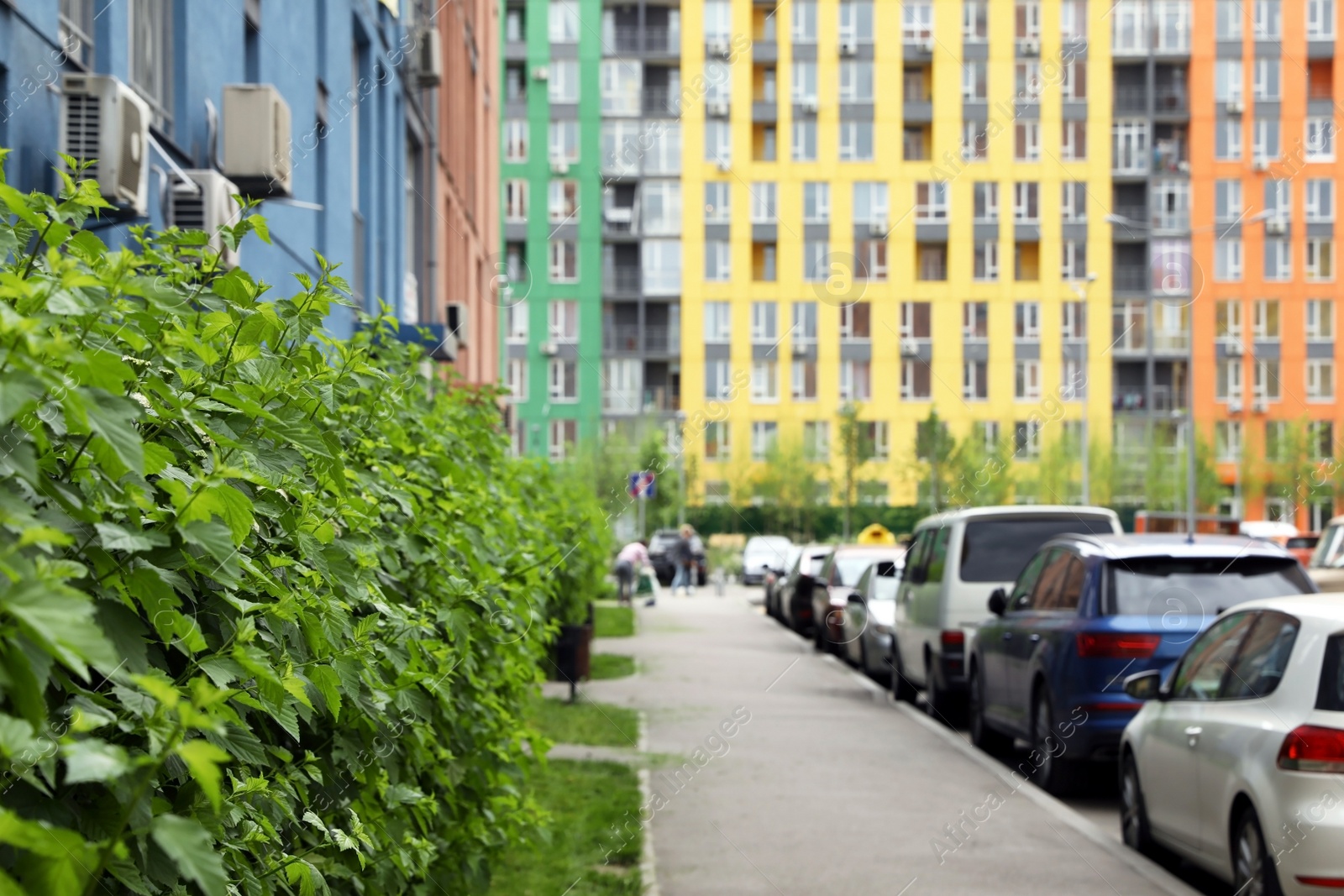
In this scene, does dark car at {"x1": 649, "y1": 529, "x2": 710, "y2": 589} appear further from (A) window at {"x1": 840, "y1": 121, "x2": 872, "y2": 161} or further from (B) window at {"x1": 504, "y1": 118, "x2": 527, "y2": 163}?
(B) window at {"x1": 504, "y1": 118, "x2": 527, "y2": 163}

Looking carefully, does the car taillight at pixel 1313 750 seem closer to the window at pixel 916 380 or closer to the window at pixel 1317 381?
the window at pixel 916 380

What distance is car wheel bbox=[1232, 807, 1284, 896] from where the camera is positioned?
6645 millimetres

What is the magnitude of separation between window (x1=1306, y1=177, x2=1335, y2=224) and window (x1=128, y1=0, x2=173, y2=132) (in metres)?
68.5

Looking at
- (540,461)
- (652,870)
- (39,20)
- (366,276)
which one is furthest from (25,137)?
(366,276)

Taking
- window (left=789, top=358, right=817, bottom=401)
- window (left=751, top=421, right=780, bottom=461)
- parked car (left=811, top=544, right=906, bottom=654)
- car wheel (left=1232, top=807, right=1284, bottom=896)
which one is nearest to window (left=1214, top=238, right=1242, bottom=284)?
window (left=789, top=358, right=817, bottom=401)

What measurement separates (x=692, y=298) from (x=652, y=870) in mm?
65731

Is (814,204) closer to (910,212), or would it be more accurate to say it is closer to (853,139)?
(853,139)

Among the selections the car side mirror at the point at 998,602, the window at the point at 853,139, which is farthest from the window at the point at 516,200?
the car side mirror at the point at 998,602

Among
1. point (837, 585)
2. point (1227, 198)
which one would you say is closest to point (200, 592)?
point (837, 585)

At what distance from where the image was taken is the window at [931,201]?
70.0 metres

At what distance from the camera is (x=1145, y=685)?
858cm

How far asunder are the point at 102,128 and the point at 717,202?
210 feet

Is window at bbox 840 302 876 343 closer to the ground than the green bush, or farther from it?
farther from it

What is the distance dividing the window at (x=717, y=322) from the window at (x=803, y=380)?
131 inches
